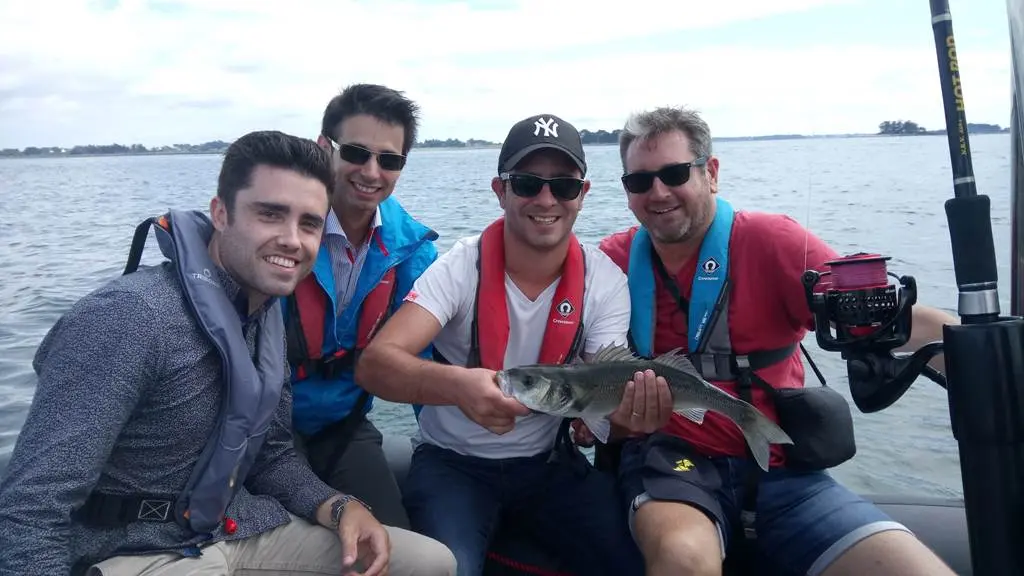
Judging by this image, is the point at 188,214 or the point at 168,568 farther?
the point at 188,214

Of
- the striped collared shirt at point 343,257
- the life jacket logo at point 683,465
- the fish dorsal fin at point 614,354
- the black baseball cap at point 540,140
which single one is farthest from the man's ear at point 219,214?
the life jacket logo at point 683,465

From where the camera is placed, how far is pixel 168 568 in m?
2.78

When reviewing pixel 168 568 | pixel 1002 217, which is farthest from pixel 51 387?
pixel 1002 217

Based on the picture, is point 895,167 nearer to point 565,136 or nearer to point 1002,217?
point 1002,217

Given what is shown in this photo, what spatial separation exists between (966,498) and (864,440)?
6.26m

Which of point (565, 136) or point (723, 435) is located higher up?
point (565, 136)

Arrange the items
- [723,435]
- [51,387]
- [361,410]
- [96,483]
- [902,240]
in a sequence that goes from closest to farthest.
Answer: [51,387] → [96,483] → [723,435] → [361,410] → [902,240]

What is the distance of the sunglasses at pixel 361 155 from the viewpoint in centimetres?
430

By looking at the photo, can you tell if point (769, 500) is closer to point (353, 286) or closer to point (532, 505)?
point (532, 505)

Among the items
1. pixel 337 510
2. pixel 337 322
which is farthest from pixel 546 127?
pixel 337 510

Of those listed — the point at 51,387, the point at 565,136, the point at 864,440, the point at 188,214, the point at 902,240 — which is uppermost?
the point at 565,136

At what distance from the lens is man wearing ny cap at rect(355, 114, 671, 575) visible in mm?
3588

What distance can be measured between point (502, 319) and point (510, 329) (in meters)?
0.11

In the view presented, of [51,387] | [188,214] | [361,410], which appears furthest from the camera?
[361,410]
